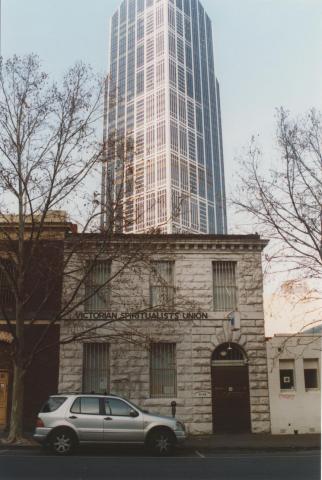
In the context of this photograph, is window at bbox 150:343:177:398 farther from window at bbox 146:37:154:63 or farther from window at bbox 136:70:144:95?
window at bbox 146:37:154:63

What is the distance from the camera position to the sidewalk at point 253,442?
57.1ft

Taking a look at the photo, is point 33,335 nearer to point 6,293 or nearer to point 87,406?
point 6,293

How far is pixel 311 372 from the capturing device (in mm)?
23203

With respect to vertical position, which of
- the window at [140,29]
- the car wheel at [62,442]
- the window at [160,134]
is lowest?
the car wheel at [62,442]

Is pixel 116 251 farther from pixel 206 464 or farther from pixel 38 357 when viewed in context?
pixel 206 464

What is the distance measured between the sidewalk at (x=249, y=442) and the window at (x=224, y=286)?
5.34 meters

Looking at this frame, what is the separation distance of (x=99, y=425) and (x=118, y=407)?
75 cm

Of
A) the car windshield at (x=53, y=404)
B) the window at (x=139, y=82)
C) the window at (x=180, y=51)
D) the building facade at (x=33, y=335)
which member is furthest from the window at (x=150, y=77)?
the car windshield at (x=53, y=404)

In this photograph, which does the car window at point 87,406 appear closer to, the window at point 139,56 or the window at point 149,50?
the window at point 149,50

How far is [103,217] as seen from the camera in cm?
2036

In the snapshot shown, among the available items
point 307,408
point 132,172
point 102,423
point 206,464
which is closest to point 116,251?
point 132,172

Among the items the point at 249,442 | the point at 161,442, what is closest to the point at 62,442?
the point at 161,442

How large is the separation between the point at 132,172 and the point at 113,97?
334 cm

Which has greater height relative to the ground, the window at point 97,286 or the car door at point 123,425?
the window at point 97,286
